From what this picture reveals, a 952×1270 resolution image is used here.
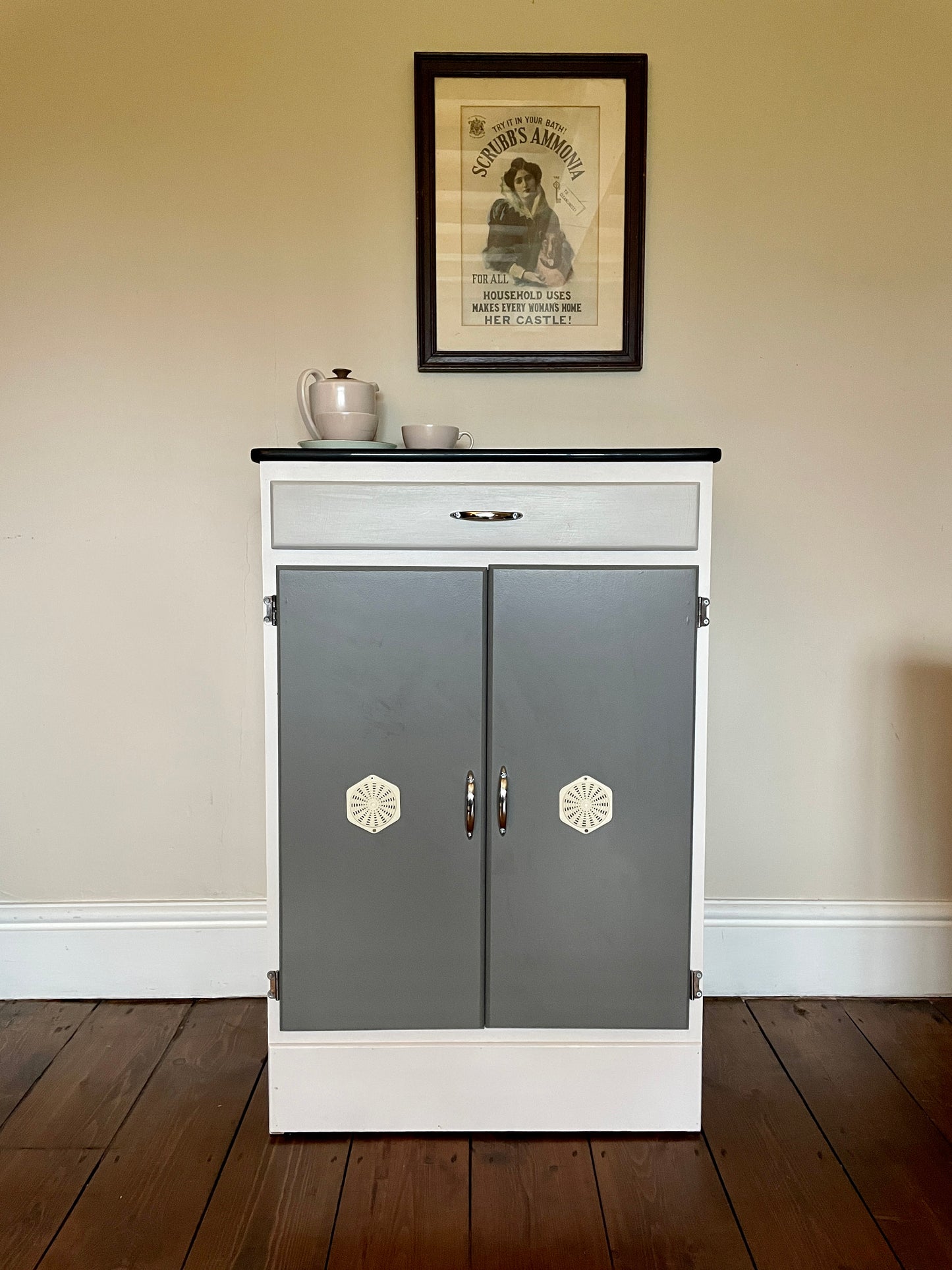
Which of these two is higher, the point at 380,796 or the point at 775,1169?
the point at 380,796

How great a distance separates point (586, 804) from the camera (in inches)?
60.5

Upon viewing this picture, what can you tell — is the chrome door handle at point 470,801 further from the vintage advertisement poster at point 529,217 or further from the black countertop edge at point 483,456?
the vintage advertisement poster at point 529,217

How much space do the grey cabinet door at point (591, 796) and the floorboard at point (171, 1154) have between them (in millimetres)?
547

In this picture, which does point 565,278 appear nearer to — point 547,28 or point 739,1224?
point 547,28

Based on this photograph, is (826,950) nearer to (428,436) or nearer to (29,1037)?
(428,436)

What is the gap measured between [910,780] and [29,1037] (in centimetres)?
203

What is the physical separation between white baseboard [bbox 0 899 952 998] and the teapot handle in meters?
1.08

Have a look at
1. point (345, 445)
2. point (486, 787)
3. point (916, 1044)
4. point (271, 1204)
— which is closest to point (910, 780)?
point (916, 1044)

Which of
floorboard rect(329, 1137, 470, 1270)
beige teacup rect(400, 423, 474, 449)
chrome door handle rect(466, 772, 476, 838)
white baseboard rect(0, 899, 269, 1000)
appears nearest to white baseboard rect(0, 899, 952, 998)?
white baseboard rect(0, 899, 269, 1000)

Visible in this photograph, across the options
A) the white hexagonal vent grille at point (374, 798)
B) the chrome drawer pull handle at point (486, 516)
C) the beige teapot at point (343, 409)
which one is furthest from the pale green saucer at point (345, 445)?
the white hexagonal vent grille at point (374, 798)

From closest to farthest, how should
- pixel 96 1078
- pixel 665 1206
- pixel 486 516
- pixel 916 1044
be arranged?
pixel 665 1206
pixel 486 516
pixel 96 1078
pixel 916 1044

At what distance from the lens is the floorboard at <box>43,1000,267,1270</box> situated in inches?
51.8

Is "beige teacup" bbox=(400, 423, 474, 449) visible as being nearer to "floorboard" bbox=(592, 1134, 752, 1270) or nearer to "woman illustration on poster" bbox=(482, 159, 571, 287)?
"woman illustration on poster" bbox=(482, 159, 571, 287)

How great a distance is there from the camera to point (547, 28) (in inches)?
73.1
